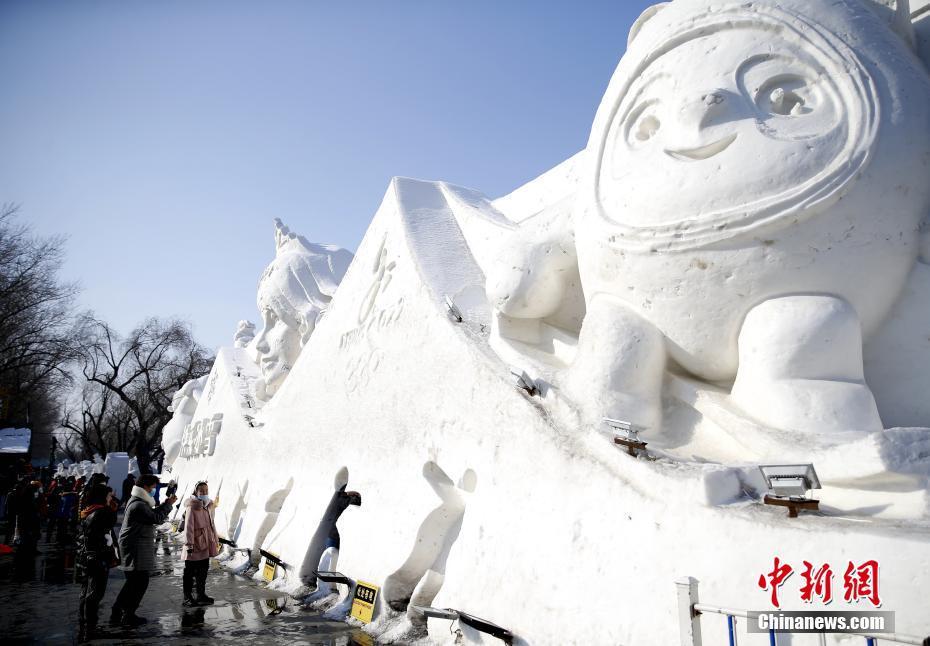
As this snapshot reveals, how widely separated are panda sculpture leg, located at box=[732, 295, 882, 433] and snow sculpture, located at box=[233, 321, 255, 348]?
13.9 metres

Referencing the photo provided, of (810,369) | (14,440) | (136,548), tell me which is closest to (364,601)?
(136,548)

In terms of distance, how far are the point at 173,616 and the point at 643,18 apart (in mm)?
5749

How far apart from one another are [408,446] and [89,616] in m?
2.66

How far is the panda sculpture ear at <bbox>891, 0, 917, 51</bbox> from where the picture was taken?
3.62m

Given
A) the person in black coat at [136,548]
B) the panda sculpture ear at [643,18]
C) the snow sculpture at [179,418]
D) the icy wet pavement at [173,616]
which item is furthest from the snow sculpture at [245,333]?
the panda sculpture ear at [643,18]

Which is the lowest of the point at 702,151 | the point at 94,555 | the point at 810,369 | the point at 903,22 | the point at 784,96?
the point at 94,555

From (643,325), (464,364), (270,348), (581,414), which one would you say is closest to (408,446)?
(464,364)

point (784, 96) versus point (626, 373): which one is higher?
point (784, 96)

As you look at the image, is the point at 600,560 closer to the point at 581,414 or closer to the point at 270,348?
the point at 581,414

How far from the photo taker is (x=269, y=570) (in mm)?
7000

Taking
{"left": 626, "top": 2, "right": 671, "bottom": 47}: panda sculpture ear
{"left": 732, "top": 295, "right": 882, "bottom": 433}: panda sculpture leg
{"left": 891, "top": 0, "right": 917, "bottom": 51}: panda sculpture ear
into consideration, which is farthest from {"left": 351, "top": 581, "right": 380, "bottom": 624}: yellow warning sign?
{"left": 891, "top": 0, "right": 917, "bottom": 51}: panda sculpture ear

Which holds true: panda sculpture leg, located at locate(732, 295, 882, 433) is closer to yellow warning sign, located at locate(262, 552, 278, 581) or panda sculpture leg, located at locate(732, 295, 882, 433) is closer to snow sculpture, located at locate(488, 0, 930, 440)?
snow sculpture, located at locate(488, 0, 930, 440)

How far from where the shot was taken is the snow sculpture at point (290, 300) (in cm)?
1033

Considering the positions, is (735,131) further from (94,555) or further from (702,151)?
(94,555)
